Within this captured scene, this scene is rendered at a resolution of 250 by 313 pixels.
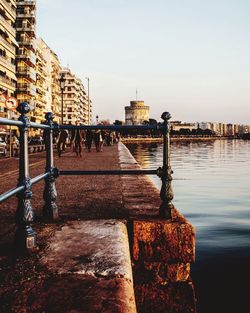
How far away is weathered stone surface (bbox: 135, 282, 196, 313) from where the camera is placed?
352 centimetres

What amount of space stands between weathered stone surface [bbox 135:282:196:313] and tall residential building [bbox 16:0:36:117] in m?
75.6

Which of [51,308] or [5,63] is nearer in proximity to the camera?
[51,308]

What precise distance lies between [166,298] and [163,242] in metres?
0.46

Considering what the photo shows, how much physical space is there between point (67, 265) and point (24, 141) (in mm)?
1023

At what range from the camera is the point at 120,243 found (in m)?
3.16

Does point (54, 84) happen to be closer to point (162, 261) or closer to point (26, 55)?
point (26, 55)

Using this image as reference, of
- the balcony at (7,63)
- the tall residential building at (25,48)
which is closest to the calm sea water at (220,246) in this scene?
the balcony at (7,63)

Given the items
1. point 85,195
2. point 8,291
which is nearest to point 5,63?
point 85,195

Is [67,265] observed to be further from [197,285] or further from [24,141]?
[197,285]

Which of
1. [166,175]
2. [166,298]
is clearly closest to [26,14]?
[166,175]

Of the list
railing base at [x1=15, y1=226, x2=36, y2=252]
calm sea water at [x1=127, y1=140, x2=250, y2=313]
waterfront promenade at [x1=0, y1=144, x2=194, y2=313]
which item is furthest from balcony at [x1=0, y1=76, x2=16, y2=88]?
railing base at [x1=15, y1=226, x2=36, y2=252]

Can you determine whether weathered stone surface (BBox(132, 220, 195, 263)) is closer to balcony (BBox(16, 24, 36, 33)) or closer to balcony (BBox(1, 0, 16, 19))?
balcony (BBox(1, 0, 16, 19))

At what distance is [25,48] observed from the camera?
79.6 meters

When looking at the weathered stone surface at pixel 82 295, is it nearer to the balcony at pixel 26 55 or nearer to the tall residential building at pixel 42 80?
the balcony at pixel 26 55
